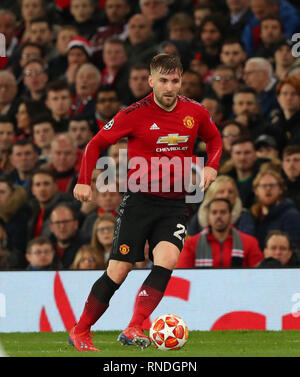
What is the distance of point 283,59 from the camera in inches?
470

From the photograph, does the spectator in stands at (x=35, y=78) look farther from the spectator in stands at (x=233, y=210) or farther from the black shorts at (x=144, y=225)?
the black shorts at (x=144, y=225)

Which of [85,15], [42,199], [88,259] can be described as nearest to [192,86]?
[42,199]

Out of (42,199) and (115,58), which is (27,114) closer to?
(115,58)

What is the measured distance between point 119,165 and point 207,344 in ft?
13.2

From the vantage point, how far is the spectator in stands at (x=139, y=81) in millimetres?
12516

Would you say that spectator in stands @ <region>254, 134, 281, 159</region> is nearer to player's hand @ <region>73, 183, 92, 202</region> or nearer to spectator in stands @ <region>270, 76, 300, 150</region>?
spectator in stands @ <region>270, 76, 300, 150</region>

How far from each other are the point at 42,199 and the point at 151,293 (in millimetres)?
5046

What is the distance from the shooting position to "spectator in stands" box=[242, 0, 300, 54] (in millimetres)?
12688

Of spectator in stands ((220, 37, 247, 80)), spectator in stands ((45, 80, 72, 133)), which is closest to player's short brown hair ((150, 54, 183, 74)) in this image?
spectator in stands ((220, 37, 247, 80))

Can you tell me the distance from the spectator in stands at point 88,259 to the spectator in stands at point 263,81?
3.00m

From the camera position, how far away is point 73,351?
7.06 meters

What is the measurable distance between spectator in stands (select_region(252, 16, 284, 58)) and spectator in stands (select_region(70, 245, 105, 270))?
147 inches

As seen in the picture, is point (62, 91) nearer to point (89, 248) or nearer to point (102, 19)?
point (102, 19)

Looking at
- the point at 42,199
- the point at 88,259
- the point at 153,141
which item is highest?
the point at 153,141
